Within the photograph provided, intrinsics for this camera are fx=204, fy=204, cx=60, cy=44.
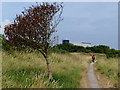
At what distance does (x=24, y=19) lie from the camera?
876 cm

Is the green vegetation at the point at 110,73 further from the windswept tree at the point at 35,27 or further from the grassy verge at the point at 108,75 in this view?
the windswept tree at the point at 35,27

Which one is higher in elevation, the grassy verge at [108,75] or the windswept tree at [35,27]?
the windswept tree at [35,27]

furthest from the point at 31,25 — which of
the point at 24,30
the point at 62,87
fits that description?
the point at 62,87

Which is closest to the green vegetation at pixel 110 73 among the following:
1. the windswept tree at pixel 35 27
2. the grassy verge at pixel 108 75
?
the grassy verge at pixel 108 75

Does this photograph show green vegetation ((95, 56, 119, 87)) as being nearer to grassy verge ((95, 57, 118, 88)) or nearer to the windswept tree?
grassy verge ((95, 57, 118, 88))

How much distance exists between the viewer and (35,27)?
862 centimetres

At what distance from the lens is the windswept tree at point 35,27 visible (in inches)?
340

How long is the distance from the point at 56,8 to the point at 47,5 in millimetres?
434

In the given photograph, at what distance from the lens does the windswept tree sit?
863cm

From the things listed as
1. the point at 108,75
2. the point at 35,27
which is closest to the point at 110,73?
the point at 108,75

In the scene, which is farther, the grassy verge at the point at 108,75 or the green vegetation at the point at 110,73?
the green vegetation at the point at 110,73

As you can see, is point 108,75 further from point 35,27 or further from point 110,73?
point 35,27

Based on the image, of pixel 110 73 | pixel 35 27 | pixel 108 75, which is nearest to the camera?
pixel 35 27

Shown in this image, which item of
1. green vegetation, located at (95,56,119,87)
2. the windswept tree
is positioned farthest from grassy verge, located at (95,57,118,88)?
the windswept tree
